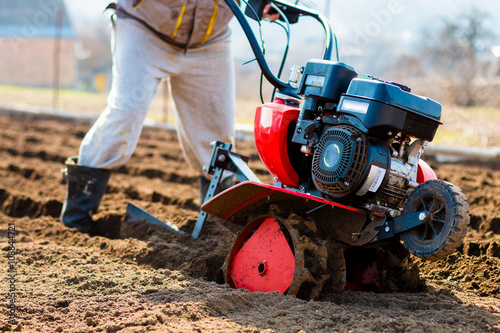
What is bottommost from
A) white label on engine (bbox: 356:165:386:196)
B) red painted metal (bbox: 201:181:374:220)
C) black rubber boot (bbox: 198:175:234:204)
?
black rubber boot (bbox: 198:175:234:204)

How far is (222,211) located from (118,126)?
1.06 metres

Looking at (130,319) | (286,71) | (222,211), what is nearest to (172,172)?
(222,211)

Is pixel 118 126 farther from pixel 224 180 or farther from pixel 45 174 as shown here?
pixel 45 174

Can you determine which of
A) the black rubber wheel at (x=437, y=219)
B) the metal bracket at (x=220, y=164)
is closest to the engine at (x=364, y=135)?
the black rubber wheel at (x=437, y=219)

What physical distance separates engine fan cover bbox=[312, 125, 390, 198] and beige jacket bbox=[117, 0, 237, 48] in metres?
1.49

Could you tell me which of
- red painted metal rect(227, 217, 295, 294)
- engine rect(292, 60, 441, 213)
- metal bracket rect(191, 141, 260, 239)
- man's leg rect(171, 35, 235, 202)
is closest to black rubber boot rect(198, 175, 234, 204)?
man's leg rect(171, 35, 235, 202)

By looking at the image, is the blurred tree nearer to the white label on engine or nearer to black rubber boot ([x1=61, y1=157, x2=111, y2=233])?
black rubber boot ([x1=61, y1=157, x2=111, y2=233])

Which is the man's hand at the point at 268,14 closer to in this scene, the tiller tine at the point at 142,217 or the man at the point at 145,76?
the man at the point at 145,76

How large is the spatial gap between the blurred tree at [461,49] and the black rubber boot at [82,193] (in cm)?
570

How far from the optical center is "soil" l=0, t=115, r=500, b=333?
1.91 metres

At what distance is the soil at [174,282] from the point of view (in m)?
1.91

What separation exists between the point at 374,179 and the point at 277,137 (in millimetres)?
525

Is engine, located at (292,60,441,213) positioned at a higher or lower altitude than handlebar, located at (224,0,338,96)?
lower

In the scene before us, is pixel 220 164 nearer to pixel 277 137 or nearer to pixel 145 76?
pixel 277 137
